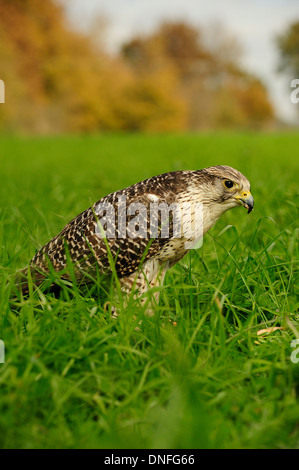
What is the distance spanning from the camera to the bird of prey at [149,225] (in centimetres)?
320

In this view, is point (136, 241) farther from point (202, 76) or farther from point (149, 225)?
point (202, 76)

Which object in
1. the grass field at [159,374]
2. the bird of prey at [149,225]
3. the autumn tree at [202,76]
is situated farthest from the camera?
the autumn tree at [202,76]

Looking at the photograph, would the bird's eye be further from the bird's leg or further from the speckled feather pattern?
the bird's leg

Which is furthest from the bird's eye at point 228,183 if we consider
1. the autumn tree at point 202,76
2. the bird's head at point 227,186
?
the autumn tree at point 202,76

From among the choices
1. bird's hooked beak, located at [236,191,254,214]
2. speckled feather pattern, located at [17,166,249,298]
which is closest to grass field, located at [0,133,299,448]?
speckled feather pattern, located at [17,166,249,298]

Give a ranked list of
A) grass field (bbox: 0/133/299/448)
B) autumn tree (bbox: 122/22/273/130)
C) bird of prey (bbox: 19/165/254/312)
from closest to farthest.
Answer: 1. grass field (bbox: 0/133/299/448)
2. bird of prey (bbox: 19/165/254/312)
3. autumn tree (bbox: 122/22/273/130)

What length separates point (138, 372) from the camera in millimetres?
2543

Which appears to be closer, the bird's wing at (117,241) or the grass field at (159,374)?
the grass field at (159,374)

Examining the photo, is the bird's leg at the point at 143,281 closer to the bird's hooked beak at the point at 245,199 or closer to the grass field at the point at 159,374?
the grass field at the point at 159,374

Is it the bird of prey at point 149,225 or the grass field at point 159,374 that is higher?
the bird of prey at point 149,225

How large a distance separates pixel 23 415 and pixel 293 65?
59.8 metres

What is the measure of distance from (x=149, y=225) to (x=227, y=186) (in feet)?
1.74

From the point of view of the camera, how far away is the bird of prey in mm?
3203

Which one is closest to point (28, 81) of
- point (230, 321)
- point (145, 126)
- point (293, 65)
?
point (145, 126)
